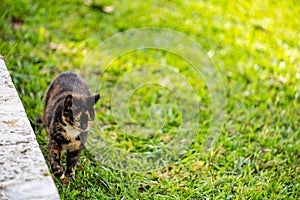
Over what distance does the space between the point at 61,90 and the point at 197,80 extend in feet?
5.71

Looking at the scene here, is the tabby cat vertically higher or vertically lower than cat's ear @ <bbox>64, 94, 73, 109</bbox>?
lower

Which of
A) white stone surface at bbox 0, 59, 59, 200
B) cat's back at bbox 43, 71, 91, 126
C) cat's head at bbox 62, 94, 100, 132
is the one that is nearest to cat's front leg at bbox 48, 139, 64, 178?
cat's head at bbox 62, 94, 100, 132

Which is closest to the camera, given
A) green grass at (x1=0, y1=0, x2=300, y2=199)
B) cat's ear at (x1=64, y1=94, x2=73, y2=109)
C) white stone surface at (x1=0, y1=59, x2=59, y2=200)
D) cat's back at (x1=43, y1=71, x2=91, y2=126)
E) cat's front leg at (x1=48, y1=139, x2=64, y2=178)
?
white stone surface at (x1=0, y1=59, x2=59, y2=200)

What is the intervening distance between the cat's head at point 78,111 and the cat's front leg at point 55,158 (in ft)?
0.74

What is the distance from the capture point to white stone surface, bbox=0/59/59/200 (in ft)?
7.11

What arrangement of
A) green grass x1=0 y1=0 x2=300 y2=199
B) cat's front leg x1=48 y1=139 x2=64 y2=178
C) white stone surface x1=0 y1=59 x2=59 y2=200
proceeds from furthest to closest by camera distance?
green grass x1=0 y1=0 x2=300 y2=199 < cat's front leg x1=48 y1=139 x2=64 y2=178 < white stone surface x1=0 y1=59 x2=59 y2=200

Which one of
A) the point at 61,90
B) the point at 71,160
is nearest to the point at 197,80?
the point at 61,90

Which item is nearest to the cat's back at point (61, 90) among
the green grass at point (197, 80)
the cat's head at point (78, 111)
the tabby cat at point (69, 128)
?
the tabby cat at point (69, 128)

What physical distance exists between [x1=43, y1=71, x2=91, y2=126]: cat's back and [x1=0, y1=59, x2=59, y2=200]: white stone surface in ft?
2.34

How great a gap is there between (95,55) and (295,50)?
2.43 meters

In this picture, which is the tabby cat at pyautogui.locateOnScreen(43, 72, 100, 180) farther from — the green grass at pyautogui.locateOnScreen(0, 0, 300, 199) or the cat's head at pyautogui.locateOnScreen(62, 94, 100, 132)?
the green grass at pyautogui.locateOnScreen(0, 0, 300, 199)

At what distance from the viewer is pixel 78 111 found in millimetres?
3145

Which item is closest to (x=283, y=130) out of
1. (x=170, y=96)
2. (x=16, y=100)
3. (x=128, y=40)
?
(x=170, y=96)

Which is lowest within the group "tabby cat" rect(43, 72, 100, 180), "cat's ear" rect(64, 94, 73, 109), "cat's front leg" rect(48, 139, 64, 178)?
"cat's front leg" rect(48, 139, 64, 178)
